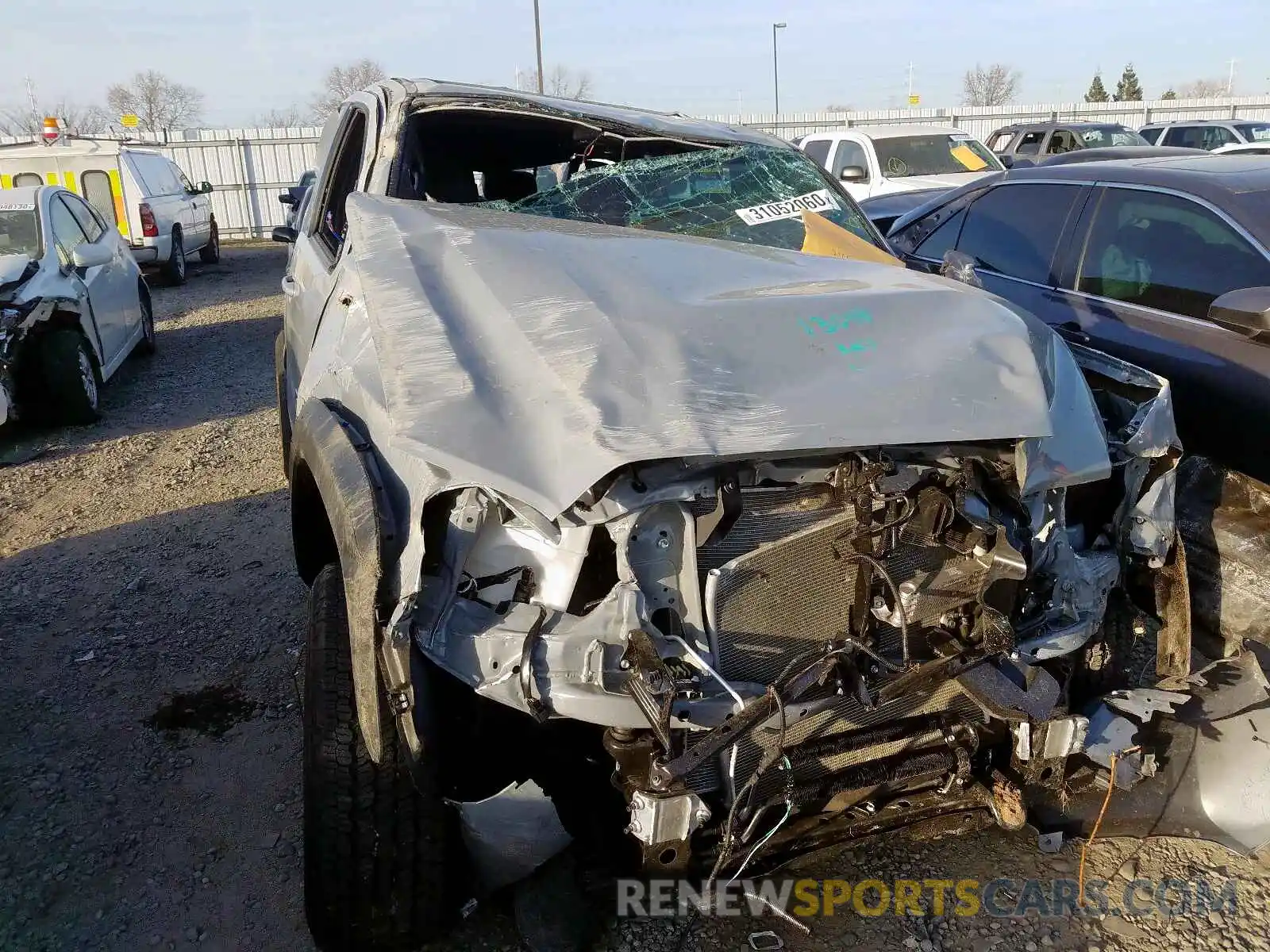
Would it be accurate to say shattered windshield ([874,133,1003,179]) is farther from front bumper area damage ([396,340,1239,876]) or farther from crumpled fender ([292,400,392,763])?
crumpled fender ([292,400,392,763])

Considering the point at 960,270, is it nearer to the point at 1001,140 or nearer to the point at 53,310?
the point at 53,310

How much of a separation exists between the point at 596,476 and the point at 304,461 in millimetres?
1313

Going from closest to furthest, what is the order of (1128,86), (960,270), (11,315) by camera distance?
1. (960,270)
2. (11,315)
3. (1128,86)

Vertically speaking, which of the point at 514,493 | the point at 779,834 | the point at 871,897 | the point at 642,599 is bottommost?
the point at 871,897

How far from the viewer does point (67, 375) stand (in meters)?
6.50

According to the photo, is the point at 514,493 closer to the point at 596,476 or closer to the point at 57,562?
the point at 596,476

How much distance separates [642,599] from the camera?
1.95m

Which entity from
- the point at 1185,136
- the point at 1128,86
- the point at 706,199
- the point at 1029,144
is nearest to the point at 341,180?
the point at 706,199

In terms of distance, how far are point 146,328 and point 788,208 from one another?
284 inches

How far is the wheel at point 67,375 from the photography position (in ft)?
21.2

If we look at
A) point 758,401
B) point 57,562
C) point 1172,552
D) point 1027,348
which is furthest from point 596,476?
point 57,562

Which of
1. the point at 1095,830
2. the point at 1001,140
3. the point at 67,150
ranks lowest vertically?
the point at 1095,830

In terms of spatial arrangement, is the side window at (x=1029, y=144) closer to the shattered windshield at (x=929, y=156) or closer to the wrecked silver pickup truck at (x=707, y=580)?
the shattered windshield at (x=929, y=156)

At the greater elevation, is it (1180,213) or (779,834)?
(1180,213)
